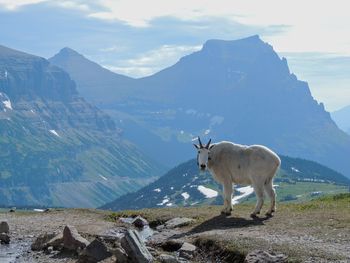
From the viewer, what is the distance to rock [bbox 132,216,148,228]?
32.6 m

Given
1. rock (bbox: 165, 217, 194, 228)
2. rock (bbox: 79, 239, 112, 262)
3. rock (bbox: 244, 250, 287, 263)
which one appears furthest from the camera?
rock (bbox: 165, 217, 194, 228)

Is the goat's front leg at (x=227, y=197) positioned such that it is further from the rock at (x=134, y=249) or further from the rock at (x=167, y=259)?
the rock at (x=134, y=249)

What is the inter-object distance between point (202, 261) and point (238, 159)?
8885mm

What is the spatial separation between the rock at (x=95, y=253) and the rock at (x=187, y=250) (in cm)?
303

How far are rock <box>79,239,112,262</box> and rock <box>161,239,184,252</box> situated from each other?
341 cm

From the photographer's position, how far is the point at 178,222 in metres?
31.4

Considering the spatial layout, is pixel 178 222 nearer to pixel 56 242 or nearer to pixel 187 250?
pixel 187 250

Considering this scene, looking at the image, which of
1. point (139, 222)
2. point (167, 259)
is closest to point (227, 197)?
point (139, 222)

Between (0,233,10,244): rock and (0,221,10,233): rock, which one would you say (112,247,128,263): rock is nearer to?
(0,233,10,244): rock

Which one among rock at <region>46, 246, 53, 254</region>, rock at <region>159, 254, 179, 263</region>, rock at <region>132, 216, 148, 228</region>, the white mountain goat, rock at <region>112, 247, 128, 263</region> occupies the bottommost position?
rock at <region>132, 216, 148, 228</region>

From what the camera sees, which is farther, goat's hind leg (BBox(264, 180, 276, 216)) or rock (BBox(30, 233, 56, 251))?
goat's hind leg (BBox(264, 180, 276, 216))

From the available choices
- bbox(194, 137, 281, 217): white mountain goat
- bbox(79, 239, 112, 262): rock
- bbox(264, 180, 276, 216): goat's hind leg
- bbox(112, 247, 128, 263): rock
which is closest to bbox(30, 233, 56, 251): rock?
bbox(79, 239, 112, 262): rock

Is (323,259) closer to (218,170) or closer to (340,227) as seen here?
(340,227)

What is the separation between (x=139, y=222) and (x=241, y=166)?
21.1 feet
